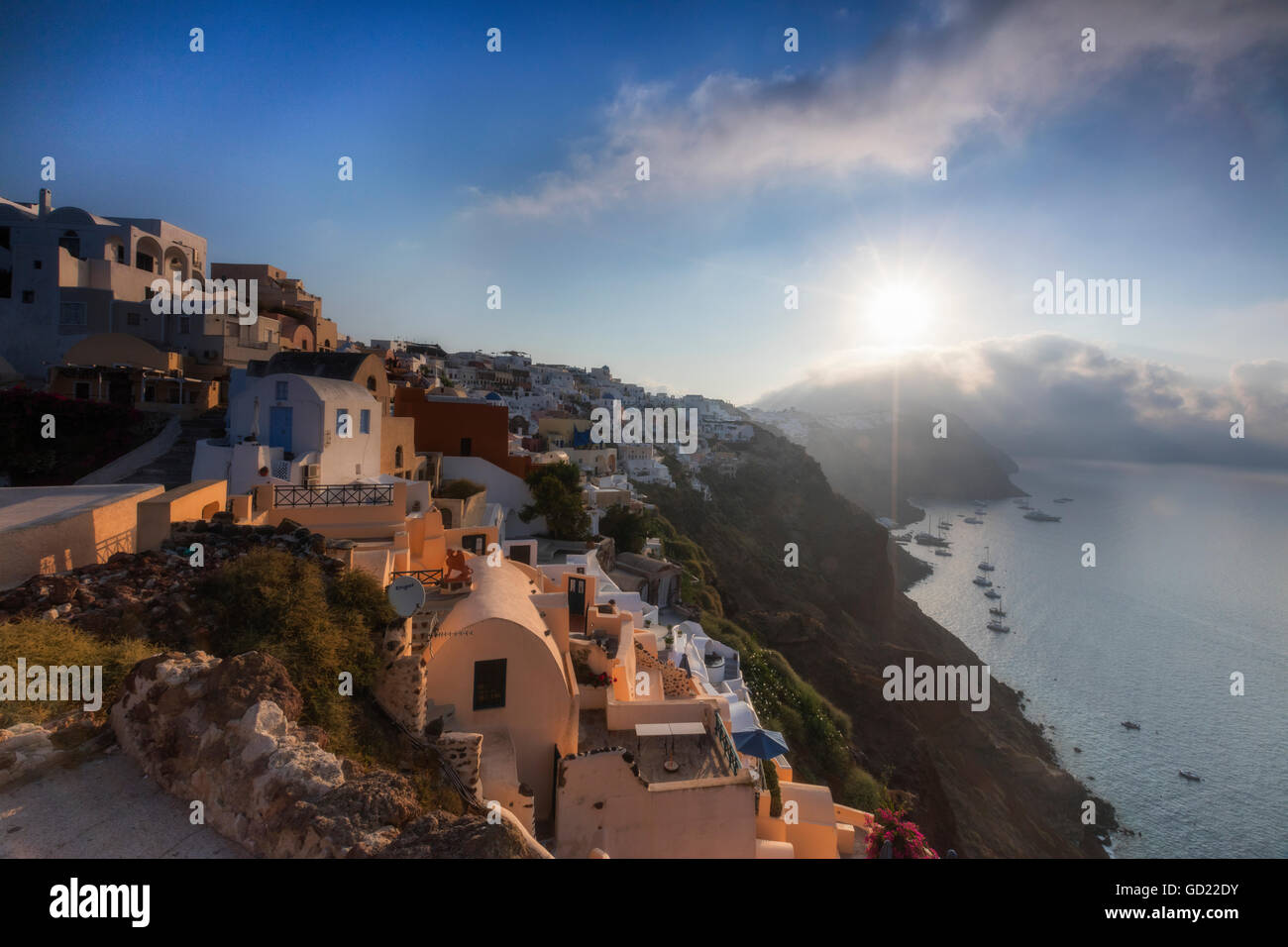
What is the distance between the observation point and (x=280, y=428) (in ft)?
46.5

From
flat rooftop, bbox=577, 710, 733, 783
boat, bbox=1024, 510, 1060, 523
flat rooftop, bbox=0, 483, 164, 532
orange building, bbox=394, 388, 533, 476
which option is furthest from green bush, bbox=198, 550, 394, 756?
boat, bbox=1024, 510, 1060, 523

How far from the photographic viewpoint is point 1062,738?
109 ft

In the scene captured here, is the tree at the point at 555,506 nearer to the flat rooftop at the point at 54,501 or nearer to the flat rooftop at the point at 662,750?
the flat rooftop at the point at 662,750

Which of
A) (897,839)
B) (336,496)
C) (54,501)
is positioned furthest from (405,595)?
(897,839)

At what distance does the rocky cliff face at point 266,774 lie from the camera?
10.2 feet

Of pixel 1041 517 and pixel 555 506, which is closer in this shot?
pixel 555 506

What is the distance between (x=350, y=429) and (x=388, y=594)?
9648 millimetres

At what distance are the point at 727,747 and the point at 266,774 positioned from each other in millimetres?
6991

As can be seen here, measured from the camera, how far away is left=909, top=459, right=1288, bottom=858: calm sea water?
28.4 m

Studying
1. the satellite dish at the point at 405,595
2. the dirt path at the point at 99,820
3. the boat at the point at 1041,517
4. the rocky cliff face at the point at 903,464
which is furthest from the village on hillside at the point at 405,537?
the rocky cliff face at the point at 903,464

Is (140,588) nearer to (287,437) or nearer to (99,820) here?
(99,820)
